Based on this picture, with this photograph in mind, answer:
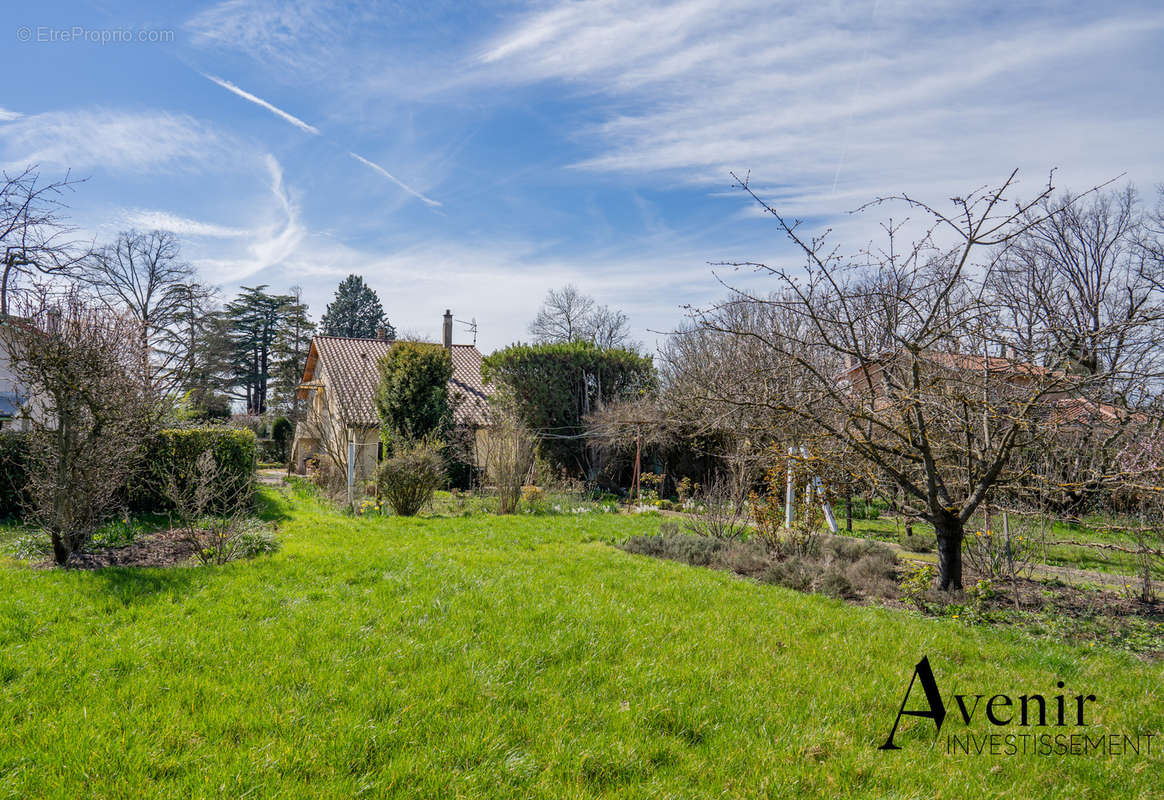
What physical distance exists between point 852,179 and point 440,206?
290 inches

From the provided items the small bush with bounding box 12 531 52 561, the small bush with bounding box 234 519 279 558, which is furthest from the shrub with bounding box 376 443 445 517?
the small bush with bounding box 12 531 52 561

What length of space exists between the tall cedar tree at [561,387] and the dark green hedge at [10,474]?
37.8ft

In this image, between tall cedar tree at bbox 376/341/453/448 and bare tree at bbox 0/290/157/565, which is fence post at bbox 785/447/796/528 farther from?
tall cedar tree at bbox 376/341/453/448

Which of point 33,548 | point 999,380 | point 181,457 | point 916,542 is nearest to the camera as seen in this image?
point 999,380

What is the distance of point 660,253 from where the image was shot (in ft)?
38.5

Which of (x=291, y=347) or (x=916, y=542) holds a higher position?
(x=291, y=347)

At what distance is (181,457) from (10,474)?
2.31 meters

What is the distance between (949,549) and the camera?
21.2ft

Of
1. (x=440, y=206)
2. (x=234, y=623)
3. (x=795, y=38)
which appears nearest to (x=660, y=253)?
(x=440, y=206)

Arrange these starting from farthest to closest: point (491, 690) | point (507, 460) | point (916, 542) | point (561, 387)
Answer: point (561, 387)
point (507, 460)
point (916, 542)
point (491, 690)

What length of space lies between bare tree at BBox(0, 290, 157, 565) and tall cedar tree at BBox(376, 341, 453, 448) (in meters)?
10.2

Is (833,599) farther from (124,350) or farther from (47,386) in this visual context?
(124,350)

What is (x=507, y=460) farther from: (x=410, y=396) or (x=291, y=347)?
(x=291, y=347)

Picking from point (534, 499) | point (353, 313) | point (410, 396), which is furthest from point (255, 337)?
point (534, 499)
